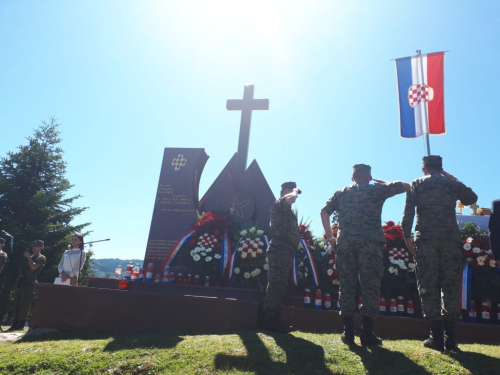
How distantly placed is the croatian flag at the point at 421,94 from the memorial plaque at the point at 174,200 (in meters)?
5.15

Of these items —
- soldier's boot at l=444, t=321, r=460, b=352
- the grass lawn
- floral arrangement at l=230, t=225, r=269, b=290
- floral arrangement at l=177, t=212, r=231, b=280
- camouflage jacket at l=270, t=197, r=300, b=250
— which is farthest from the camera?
floral arrangement at l=177, t=212, r=231, b=280

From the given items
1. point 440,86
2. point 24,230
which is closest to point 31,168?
point 24,230

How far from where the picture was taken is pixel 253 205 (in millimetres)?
8812

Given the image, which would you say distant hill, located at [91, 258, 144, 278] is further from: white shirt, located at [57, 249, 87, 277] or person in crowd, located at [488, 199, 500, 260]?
person in crowd, located at [488, 199, 500, 260]

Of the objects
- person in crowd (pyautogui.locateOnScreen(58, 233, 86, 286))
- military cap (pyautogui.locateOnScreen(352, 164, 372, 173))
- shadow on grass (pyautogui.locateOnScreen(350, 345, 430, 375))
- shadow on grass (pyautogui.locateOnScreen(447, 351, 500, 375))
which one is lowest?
shadow on grass (pyautogui.locateOnScreen(350, 345, 430, 375))

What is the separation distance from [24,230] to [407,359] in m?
17.5

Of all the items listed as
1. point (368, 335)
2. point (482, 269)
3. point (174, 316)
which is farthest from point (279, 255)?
point (482, 269)

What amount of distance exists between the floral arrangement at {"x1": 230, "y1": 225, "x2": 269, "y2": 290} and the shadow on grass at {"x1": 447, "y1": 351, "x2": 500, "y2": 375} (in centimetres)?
372

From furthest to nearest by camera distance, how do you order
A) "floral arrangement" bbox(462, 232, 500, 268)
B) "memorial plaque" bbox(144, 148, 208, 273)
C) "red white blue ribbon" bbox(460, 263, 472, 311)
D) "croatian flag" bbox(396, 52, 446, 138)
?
"croatian flag" bbox(396, 52, 446, 138) < "memorial plaque" bbox(144, 148, 208, 273) < "floral arrangement" bbox(462, 232, 500, 268) < "red white blue ribbon" bbox(460, 263, 472, 311)

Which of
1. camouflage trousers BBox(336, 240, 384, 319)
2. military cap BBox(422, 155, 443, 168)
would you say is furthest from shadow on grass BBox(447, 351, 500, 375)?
military cap BBox(422, 155, 443, 168)

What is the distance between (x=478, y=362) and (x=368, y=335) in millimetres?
941

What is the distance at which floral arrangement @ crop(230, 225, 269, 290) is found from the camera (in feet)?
21.9

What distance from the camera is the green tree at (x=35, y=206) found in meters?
15.4

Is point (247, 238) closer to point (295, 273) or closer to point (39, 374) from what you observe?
point (295, 273)
